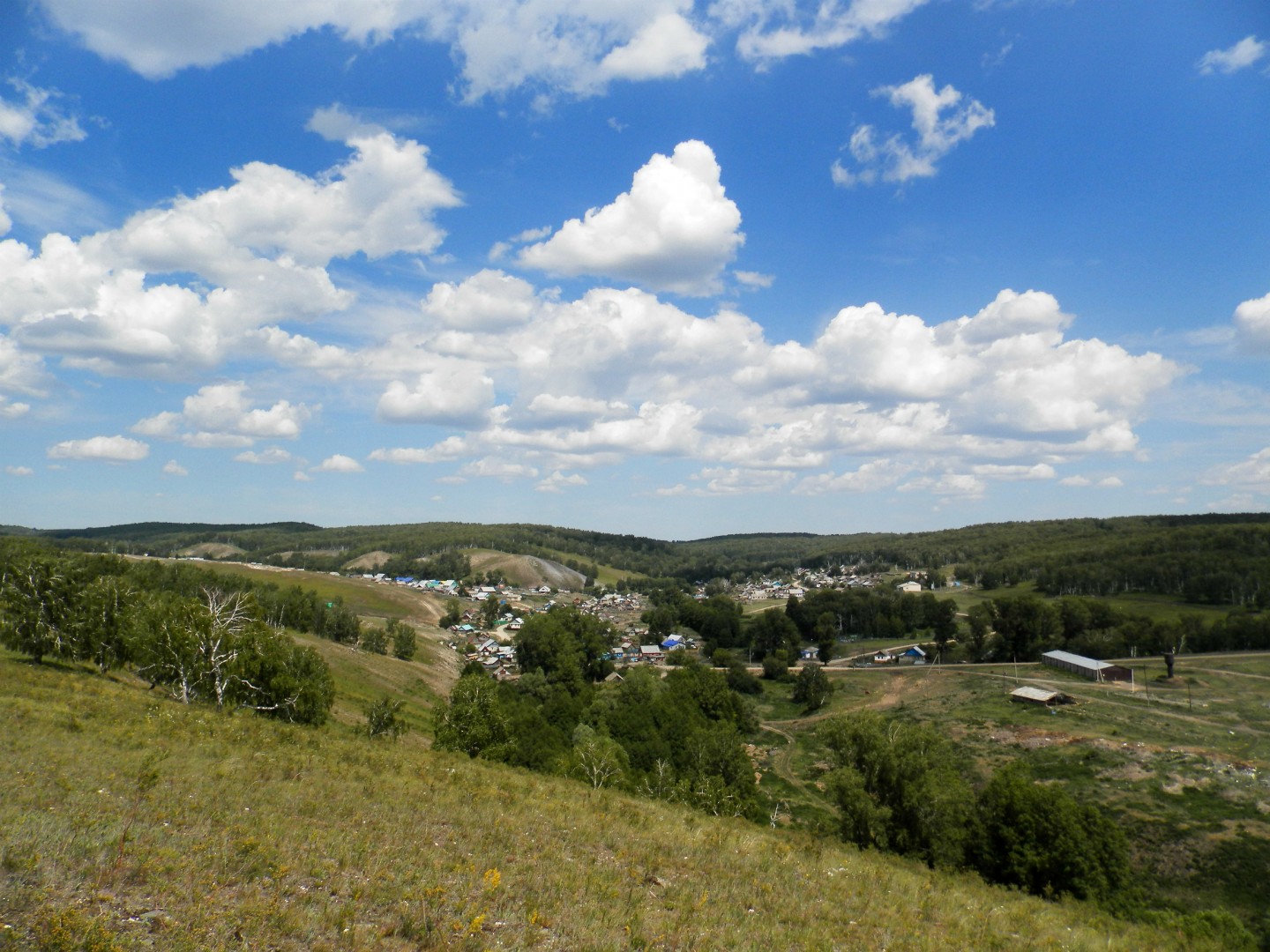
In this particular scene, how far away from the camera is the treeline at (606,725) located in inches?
1489

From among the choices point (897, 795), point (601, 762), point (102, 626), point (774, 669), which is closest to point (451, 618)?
point (774, 669)

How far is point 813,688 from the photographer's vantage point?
90.6 m

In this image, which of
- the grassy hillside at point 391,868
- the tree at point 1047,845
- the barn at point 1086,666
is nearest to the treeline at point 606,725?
the tree at point 1047,845

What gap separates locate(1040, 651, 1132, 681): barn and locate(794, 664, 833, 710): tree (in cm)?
3698

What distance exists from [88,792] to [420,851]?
657cm

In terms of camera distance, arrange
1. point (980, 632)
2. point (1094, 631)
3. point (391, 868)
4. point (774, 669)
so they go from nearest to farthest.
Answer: point (391, 868) → point (774, 669) → point (1094, 631) → point (980, 632)

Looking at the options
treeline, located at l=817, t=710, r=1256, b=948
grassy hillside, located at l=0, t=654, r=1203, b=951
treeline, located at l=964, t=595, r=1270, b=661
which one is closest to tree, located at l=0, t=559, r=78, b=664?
grassy hillside, located at l=0, t=654, r=1203, b=951

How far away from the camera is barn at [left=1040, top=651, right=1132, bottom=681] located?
298 ft

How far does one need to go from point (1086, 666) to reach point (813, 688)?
1628 inches

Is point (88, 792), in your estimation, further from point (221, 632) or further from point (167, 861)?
point (221, 632)

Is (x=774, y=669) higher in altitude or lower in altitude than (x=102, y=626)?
lower

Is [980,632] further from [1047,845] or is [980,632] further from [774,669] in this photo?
[1047,845]

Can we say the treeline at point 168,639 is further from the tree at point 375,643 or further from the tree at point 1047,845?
the tree at point 375,643

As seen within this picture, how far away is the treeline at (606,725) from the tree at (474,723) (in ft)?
0.19
